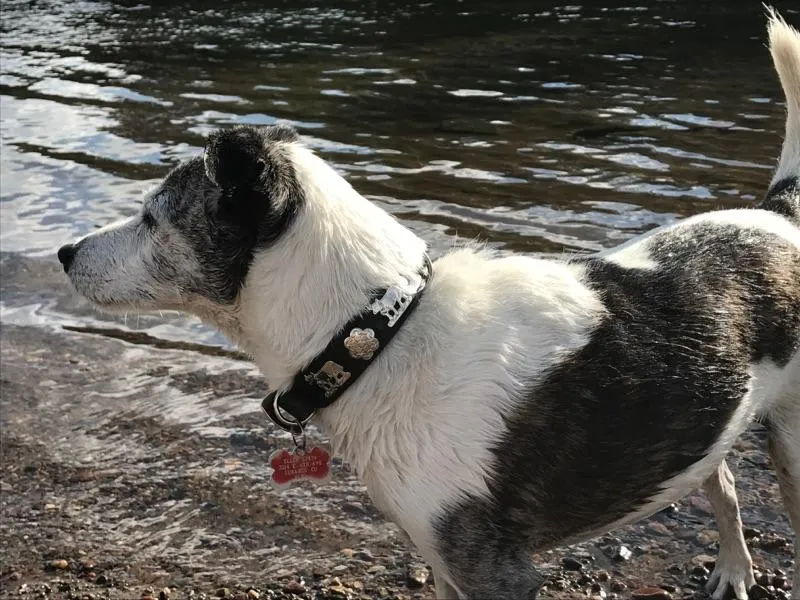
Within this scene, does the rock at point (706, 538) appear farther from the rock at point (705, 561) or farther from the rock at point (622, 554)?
the rock at point (622, 554)

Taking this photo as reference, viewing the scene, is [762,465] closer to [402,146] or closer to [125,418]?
[125,418]

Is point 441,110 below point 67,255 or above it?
below

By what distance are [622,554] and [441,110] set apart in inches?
341

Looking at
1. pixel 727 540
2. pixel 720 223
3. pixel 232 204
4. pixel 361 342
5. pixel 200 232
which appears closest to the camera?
pixel 361 342

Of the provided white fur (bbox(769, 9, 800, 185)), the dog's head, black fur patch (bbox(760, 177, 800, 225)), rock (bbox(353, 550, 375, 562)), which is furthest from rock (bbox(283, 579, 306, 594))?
white fur (bbox(769, 9, 800, 185))

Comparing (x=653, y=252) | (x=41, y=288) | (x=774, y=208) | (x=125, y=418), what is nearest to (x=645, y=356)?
(x=653, y=252)

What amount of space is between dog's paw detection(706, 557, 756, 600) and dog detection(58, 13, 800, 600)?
800 mm

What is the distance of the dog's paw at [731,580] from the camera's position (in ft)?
13.1

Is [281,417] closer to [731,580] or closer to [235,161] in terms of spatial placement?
[235,161]

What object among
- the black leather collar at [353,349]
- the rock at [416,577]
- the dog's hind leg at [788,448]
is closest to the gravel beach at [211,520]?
the rock at [416,577]

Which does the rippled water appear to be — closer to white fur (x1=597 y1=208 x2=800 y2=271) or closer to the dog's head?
the dog's head

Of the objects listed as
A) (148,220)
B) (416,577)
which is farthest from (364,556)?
(148,220)

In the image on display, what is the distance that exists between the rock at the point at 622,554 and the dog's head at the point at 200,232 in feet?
6.97

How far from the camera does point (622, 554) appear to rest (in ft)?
14.0
